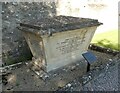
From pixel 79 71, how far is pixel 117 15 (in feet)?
21.3

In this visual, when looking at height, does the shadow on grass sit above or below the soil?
below

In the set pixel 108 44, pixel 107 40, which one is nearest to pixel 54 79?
pixel 108 44

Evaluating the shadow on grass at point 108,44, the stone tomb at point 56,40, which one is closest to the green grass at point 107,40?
the shadow on grass at point 108,44

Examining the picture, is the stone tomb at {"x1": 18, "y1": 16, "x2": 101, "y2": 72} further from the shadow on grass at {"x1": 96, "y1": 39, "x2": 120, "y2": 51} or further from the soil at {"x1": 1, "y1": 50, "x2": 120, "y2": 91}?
the shadow on grass at {"x1": 96, "y1": 39, "x2": 120, "y2": 51}

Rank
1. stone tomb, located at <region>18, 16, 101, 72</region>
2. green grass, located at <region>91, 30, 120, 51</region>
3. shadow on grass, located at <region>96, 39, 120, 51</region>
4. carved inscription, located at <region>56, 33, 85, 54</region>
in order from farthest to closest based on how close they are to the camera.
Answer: green grass, located at <region>91, 30, 120, 51</region> → shadow on grass, located at <region>96, 39, 120, 51</region> → carved inscription, located at <region>56, 33, 85, 54</region> → stone tomb, located at <region>18, 16, 101, 72</region>

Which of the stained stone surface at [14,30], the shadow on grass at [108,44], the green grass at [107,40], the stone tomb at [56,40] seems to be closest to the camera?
the stone tomb at [56,40]

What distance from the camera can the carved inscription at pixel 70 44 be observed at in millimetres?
5672

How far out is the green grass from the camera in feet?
27.1

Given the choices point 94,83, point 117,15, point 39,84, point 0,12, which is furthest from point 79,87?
point 117,15

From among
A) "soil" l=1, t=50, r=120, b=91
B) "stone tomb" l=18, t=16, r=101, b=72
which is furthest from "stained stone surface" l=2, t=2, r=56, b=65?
"stone tomb" l=18, t=16, r=101, b=72

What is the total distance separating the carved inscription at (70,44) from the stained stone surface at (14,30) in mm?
1307

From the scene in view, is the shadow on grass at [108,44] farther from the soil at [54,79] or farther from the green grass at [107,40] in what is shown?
the soil at [54,79]

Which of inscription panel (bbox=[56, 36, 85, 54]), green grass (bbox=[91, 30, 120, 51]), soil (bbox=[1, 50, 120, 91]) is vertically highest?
inscription panel (bbox=[56, 36, 85, 54])

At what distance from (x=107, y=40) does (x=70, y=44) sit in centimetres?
340
